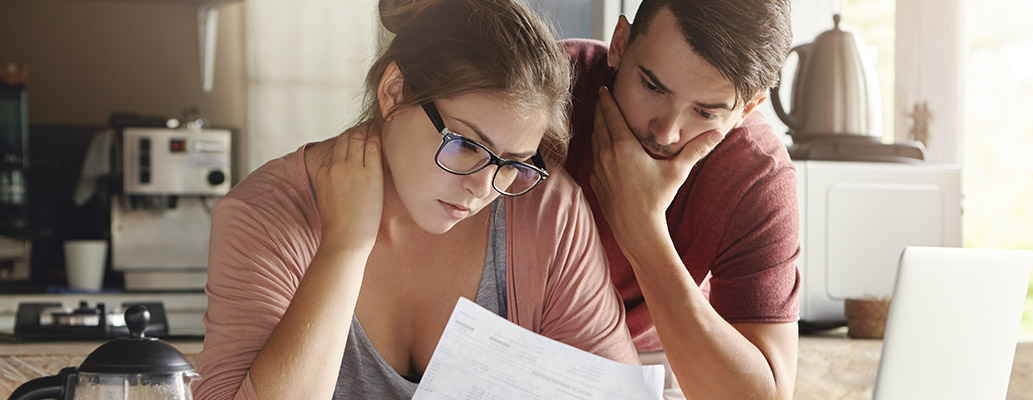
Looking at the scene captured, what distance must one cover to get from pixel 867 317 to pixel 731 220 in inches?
26.3

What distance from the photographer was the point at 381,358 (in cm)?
112

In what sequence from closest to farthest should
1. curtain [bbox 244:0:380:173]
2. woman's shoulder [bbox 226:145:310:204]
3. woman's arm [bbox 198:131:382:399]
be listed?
woman's arm [bbox 198:131:382:399] < woman's shoulder [bbox 226:145:310:204] < curtain [bbox 244:0:380:173]

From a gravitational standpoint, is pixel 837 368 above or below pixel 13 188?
below

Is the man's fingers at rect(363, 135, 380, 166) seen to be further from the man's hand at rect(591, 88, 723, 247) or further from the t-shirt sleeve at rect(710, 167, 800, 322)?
the t-shirt sleeve at rect(710, 167, 800, 322)

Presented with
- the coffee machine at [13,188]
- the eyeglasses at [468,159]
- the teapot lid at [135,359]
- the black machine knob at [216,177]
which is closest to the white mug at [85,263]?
the coffee machine at [13,188]

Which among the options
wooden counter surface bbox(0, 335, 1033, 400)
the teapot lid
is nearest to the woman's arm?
the teapot lid

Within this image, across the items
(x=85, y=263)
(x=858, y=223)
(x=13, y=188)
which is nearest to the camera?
(x=858, y=223)

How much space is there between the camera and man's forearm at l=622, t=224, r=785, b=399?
1175 mm

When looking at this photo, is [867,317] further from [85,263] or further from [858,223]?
[85,263]

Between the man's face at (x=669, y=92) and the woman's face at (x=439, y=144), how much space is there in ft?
0.57

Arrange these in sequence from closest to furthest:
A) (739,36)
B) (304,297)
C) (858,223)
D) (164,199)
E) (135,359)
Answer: (135,359), (304,297), (739,36), (858,223), (164,199)

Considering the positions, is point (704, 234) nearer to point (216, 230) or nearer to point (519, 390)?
point (519, 390)

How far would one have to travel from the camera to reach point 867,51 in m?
2.01

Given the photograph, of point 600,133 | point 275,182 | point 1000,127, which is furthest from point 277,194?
point 1000,127
